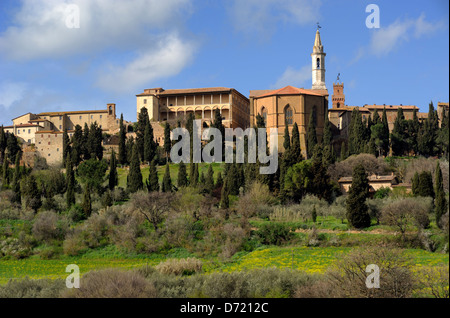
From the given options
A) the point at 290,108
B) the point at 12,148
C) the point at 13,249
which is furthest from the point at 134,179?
the point at 290,108

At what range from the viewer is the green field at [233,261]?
27969 millimetres

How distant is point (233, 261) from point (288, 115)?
33222mm

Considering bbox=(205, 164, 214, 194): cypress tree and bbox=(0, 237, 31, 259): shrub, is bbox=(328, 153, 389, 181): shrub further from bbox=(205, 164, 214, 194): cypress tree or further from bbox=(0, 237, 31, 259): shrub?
bbox=(0, 237, 31, 259): shrub

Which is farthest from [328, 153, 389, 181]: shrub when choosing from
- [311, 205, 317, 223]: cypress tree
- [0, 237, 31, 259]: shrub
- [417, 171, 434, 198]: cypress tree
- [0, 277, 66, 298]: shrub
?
[0, 277, 66, 298]: shrub

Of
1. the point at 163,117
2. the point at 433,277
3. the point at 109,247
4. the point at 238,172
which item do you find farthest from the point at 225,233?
the point at 163,117

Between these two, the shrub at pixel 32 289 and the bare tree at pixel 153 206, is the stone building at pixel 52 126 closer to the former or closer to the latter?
the bare tree at pixel 153 206

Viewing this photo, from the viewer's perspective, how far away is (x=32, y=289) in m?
21.0

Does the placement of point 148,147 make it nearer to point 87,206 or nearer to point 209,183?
point 209,183

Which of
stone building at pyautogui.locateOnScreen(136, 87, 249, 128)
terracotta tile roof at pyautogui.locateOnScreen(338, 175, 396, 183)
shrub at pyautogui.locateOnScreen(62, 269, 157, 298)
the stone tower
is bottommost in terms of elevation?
shrub at pyautogui.locateOnScreen(62, 269, 157, 298)

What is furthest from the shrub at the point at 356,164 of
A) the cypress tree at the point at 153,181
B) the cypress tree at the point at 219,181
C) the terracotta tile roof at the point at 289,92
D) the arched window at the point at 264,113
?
the arched window at the point at 264,113

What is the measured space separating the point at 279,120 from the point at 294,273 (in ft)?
134

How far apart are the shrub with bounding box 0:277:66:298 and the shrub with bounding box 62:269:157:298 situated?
1124mm

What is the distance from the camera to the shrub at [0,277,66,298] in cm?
2031
